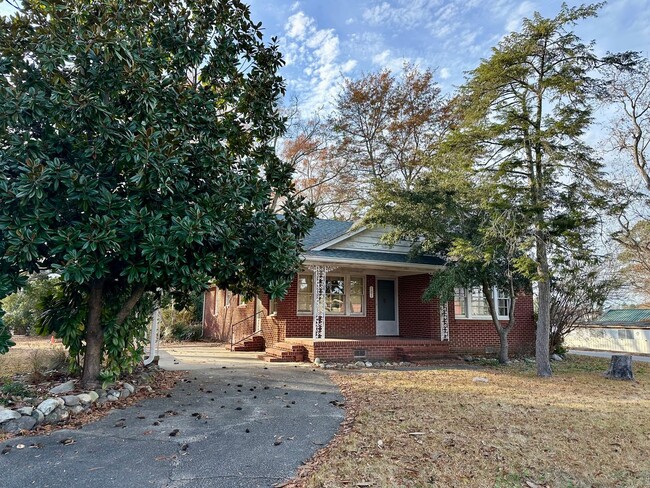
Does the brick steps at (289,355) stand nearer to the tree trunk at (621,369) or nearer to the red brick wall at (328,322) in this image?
the red brick wall at (328,322)

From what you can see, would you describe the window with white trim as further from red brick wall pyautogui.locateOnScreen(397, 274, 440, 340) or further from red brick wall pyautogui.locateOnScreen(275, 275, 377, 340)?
red brick wall pyautogui.locateOnScreen(275, 275, 377, 340)

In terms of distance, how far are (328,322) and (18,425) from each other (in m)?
9.26

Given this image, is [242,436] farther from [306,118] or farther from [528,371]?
[306,118]

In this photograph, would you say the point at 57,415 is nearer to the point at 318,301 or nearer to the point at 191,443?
the point at 191,443

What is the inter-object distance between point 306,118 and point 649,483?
2211cm

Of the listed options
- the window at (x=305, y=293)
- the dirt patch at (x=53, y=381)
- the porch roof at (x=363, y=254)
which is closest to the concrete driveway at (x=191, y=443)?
the dirt patch at (x=53, y=381)

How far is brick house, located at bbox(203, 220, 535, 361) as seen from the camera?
38.3ft

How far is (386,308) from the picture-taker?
14.4 m

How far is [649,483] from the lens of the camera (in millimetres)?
3867

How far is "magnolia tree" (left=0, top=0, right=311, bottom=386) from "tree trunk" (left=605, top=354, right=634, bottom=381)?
8517mm

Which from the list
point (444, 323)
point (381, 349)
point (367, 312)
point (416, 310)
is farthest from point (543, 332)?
point (367, 312)

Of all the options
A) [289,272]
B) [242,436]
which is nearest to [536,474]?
[242,436]

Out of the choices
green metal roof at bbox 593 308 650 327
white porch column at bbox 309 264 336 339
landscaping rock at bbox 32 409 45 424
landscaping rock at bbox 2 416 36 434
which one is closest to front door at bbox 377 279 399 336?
white porch column at bbox 309 264 336 339

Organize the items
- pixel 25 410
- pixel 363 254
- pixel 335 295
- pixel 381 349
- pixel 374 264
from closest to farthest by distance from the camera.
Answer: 1. pixel 25 410
2. pixel 381 349
3. pixel 374 264
4. pixel 363 254
5. pixel 335 295
